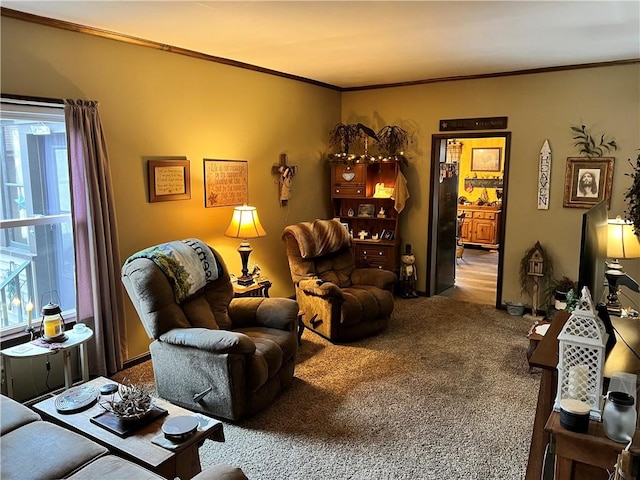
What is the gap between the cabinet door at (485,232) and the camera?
31.1 feet

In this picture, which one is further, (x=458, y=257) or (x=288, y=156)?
(x=458, y=257)

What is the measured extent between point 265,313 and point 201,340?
755 mm

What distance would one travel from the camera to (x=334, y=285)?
4395 mm

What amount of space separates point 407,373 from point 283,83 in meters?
3.34

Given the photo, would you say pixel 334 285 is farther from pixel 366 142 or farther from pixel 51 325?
pixel 366 142

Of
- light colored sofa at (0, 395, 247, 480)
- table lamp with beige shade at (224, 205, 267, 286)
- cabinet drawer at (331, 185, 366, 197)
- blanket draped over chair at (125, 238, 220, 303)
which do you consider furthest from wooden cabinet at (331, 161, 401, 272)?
light colored sofa at (0, 395, 247, 480)

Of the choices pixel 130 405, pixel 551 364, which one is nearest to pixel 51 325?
pixel 130 405

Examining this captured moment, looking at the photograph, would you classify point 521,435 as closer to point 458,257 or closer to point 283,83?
point 283,83

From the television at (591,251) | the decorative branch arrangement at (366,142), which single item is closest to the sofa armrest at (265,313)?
the television at (591,251)

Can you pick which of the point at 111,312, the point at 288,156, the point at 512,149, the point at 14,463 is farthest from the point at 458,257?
the point at 14,463

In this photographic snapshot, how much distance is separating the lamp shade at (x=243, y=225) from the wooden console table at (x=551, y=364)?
8.87 feet

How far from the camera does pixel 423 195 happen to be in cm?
595

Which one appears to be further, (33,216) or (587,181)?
(587,181)

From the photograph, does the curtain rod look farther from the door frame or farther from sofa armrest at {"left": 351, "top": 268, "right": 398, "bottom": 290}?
the door frame
